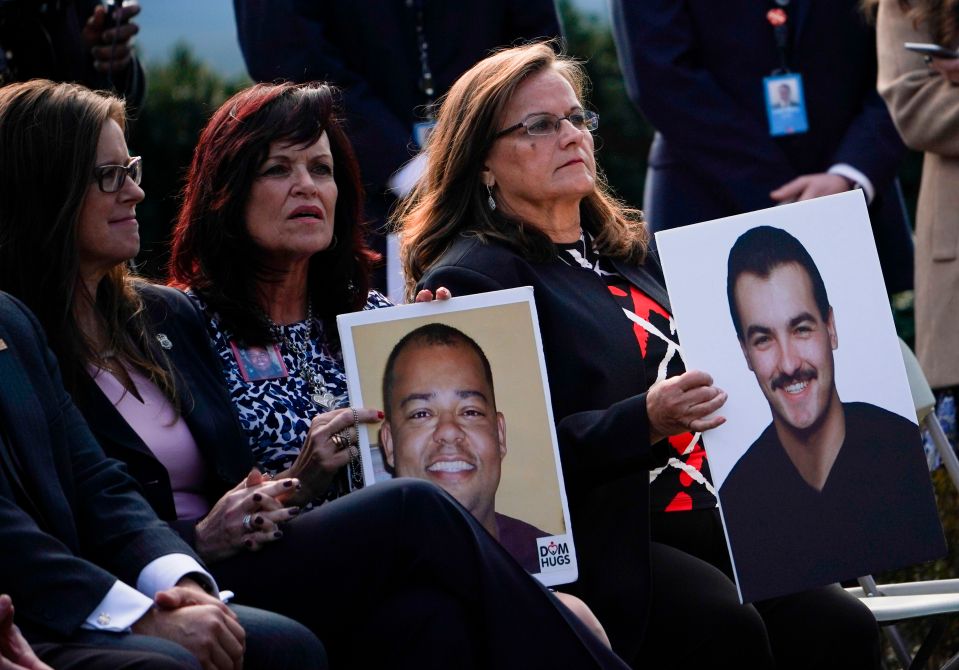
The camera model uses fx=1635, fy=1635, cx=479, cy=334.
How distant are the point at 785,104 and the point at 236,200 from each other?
2.35 m

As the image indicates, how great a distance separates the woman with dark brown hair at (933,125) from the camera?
5.45 m

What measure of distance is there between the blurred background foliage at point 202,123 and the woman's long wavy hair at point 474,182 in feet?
10.8

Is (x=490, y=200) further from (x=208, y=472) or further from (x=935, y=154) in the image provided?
(x=935, y=154)

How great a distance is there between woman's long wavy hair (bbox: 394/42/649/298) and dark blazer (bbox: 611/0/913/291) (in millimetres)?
1422

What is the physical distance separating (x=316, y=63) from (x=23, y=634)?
9.70ft

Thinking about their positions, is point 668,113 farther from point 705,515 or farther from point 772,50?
point 705,515

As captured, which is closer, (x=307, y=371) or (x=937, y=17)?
(x=307, y=371)

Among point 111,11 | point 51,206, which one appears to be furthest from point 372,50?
point 51,206

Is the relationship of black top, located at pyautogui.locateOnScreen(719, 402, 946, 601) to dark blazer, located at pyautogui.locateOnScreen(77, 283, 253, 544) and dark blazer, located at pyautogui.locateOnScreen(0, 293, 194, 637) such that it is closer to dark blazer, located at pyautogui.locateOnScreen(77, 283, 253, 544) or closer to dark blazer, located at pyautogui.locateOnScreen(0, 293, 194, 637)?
dark blazer, located at pyautogui.locateOnScreen(77, 283, 253, 544)

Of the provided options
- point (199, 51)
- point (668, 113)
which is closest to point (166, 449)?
point (668, 113)

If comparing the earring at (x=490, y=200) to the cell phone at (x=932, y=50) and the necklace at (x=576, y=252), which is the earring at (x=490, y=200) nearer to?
the necklace at (x=576, y=252)

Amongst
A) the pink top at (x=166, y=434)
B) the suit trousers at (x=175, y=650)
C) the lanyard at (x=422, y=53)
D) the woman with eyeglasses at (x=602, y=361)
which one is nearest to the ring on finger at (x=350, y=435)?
the pink top at (x=166, y=434)

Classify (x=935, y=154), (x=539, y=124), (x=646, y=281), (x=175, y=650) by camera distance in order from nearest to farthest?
1. (x=175, y=650)
2. (x=539, y=124)
3. (x=646, y=281)
4. (x=935, y=154)

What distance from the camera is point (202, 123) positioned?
8.62 meters
